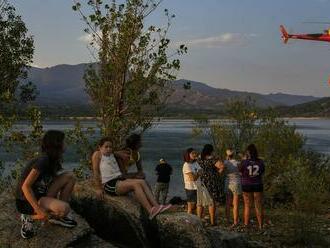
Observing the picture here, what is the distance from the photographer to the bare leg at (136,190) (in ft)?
31.3

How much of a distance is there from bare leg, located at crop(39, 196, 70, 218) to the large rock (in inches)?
17.6

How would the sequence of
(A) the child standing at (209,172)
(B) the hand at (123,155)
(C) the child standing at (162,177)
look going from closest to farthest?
1. (B) the hand at (123,155)
2. (A) the child standing at (209,172)
3. (C) the child standing at (162,177)

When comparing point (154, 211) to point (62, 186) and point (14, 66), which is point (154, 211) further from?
point (14, 66)

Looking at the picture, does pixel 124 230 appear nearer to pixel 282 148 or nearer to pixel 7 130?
pixel 7 130

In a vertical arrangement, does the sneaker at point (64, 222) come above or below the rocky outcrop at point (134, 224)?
above

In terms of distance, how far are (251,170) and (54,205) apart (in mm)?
6967

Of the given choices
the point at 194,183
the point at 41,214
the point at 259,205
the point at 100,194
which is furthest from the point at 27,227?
the point at 259,205

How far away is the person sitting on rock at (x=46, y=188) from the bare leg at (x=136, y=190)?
1767 millimetres

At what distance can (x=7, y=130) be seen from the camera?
13.9 m

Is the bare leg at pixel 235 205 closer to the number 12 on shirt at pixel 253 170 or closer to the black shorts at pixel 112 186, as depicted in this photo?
the number 12 on shirt at pixel 253 170

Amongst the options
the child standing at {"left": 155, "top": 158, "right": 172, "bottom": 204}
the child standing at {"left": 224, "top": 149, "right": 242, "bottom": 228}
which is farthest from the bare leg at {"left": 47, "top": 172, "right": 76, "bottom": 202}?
the child standing at {"left": 155, "top": 158, "right": 172, "bottom": 204}

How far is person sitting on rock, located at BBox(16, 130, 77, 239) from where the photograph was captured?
24.6 feet

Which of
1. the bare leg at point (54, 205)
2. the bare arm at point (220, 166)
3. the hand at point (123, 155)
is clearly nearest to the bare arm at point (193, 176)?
the bare arm at point (220, 166)

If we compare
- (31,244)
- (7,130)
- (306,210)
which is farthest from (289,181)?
(31,244)
